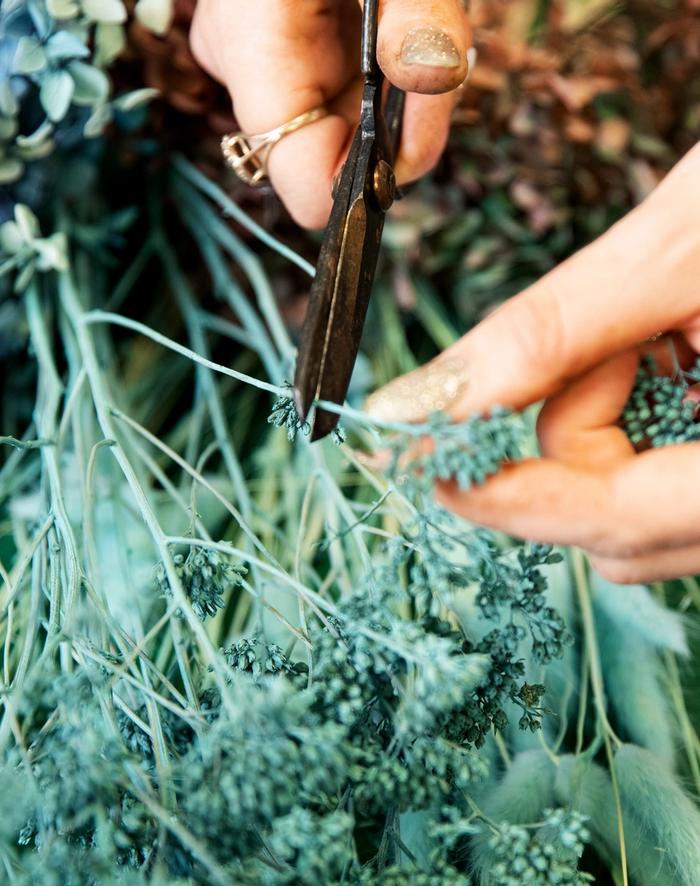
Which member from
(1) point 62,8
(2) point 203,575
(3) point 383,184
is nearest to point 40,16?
(1) point 62,8

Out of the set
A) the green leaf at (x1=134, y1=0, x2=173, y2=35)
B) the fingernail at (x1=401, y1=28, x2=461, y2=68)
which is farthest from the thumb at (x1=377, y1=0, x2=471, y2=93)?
the green leaf at (x1=134, y1=0, x2=173, y2=35)

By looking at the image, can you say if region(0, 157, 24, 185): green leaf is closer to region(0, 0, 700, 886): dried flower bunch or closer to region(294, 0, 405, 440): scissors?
region(0, 0, 700, 886): dried flower bunch

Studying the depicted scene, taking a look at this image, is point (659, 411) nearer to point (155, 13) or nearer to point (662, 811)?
point (662, 811)

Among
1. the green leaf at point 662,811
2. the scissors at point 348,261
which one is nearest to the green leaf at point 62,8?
the scissors at point 348,261

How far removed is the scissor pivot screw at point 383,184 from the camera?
0.46m

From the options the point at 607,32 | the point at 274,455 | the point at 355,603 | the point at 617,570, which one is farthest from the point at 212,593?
the point at 607,32

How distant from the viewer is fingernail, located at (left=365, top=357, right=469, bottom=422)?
1.24ft

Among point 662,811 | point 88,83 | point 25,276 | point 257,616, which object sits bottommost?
point 662,811

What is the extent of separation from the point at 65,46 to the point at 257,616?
1.33 feet

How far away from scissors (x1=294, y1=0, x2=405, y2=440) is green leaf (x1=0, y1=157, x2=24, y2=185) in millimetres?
290

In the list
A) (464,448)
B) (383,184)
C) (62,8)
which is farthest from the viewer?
(62,8)

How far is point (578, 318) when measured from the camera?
1.29 ft

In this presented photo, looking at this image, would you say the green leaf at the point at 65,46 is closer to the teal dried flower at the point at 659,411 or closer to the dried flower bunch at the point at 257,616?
the dried flower bunch at the point at 257,616

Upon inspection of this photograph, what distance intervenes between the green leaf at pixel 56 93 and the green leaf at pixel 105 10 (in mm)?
44
